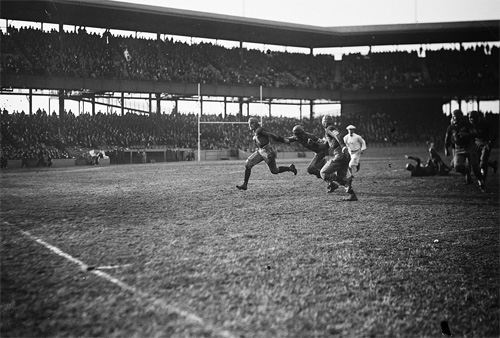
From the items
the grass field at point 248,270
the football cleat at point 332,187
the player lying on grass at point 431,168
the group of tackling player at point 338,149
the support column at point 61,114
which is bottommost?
the grass field at point 248,270

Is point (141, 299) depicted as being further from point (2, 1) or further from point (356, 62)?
point (356, 62)

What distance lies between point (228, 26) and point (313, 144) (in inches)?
1206

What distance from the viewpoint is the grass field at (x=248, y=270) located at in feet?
12.5

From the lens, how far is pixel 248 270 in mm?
5238

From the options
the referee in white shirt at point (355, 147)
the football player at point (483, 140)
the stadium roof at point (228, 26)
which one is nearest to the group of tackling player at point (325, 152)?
the football player at point (483, 140)

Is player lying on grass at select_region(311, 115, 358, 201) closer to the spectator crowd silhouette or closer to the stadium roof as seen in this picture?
the spectator crowd silhouette

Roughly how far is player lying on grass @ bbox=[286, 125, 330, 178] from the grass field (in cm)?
265

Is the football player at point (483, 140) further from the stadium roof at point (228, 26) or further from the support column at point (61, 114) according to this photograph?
the stadium roof at point (228, 26)

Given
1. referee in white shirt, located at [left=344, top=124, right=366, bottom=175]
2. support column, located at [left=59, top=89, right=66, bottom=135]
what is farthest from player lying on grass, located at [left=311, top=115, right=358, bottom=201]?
support column, located at [left=59, top=89, right=66, bottom=135]

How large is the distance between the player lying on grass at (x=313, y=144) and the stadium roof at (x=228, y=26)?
998 inches

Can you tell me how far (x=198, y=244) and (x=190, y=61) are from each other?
3664cm

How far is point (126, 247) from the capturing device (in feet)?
20.7

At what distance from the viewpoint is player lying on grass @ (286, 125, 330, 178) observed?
1291 cm

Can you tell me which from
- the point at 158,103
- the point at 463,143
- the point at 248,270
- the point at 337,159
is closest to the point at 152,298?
the point at 248,270
